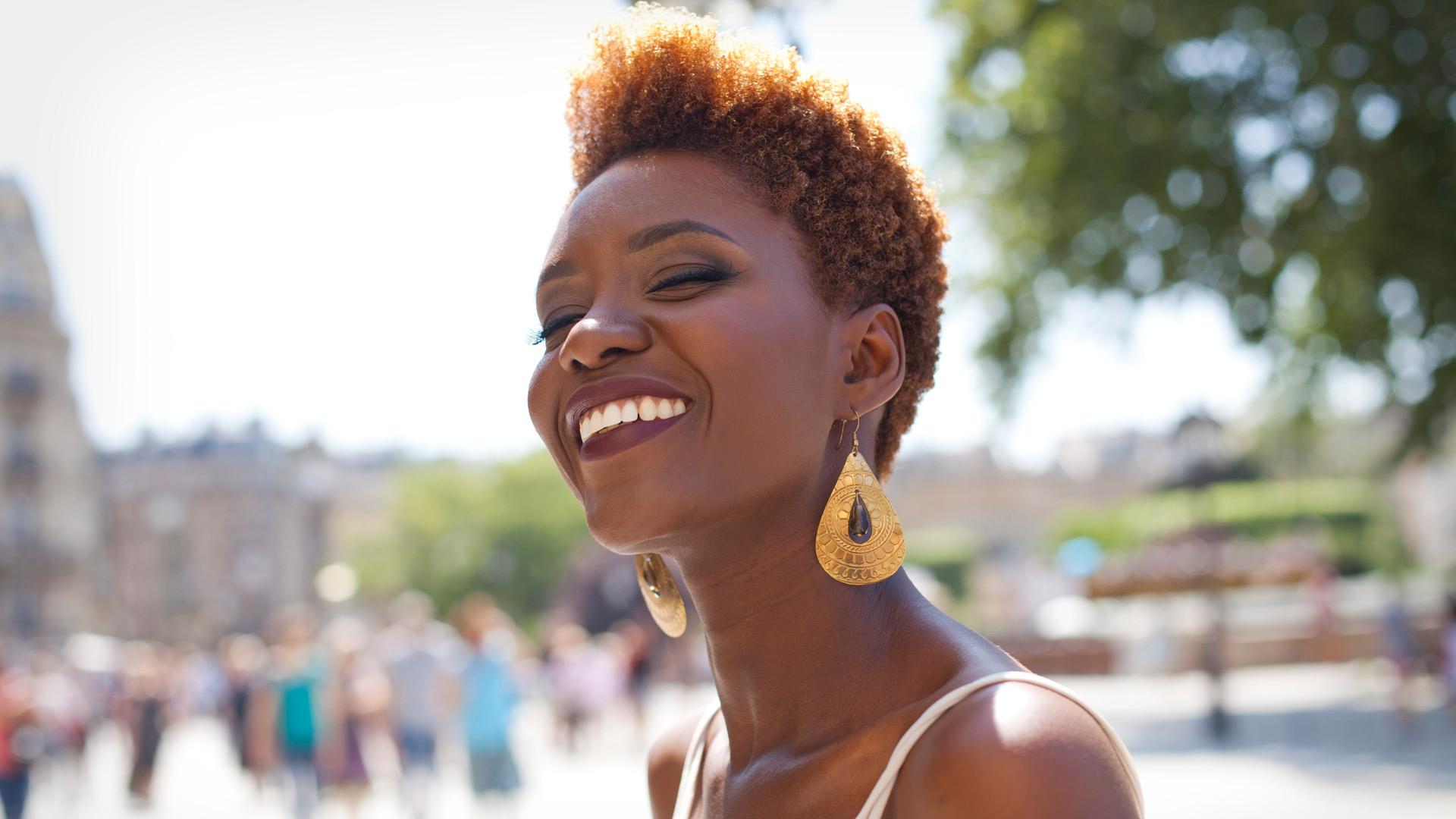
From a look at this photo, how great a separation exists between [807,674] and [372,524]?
282ft

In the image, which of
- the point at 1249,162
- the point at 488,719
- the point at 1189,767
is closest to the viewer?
the point at 488,719

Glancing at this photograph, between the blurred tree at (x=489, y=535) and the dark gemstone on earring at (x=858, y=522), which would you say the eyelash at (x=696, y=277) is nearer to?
the dark gemstone on earring at (x=858, y=522)

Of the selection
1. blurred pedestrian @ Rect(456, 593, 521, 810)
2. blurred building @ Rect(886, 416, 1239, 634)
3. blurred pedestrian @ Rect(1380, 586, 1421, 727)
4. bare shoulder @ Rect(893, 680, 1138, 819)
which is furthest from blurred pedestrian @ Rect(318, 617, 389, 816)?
blurred building @ Rect(886, 416, 1239, 634)

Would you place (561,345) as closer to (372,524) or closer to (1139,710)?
(1139,710)

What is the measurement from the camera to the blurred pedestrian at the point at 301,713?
9898 mm

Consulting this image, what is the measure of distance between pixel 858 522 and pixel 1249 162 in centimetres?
1276

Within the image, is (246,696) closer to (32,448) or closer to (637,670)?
(637,670)

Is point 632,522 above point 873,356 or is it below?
below

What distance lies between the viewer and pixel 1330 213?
41.6 feet

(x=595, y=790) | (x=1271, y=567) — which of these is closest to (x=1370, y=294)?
→ (x=1271, y=567)

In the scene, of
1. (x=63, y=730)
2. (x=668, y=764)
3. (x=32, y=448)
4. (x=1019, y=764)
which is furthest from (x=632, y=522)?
(x=32, y=448)

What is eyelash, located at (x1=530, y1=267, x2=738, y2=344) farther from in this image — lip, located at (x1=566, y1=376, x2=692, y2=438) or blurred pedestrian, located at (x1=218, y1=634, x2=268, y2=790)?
→ blurred pedestrian, located at (x1=218, y1=634, x2=268, y2=790)

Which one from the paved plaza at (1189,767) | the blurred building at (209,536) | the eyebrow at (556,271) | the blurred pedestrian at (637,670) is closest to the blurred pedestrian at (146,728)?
the paved plaza at (1189,767)

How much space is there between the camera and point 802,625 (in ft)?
5.19
